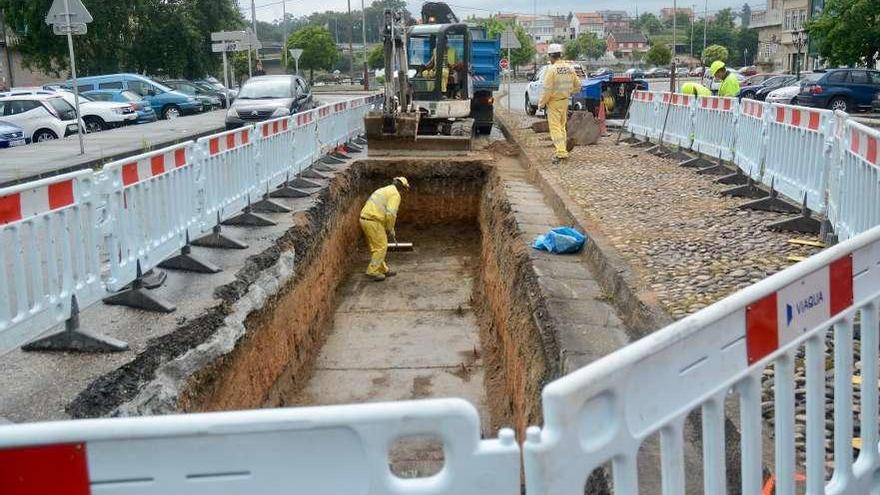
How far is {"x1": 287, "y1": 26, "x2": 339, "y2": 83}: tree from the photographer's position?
64.6m

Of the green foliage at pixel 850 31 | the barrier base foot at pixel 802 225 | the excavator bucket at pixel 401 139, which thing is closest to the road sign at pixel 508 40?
the green foliage at pixel 850 31

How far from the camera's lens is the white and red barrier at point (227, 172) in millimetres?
7918

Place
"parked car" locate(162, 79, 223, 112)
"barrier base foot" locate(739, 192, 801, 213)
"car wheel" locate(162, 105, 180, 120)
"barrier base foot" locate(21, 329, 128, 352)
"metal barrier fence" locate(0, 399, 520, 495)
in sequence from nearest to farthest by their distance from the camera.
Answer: "metal barrier fence" locate(0, 399, 520, 495) → "barrier base foot" locate(21, 329, 128, 352) → "barrier base foot" locate(739, 192, 801, 213) → "car wheel" locate(162, 105, 180, 120) → "parked car" locate(162, 79, 223, 112)

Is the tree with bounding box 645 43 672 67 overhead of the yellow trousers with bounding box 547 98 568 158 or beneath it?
overhead

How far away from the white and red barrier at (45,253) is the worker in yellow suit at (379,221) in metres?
6.62

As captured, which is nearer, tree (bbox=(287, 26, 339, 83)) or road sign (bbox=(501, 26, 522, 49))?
road sign (bbox=(501, 26, 522, 49))

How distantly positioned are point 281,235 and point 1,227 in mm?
4183

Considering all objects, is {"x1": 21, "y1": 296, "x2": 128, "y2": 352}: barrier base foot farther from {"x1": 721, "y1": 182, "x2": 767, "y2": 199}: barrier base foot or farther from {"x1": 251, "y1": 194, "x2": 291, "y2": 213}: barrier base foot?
{"x1": 721, "y1": 182, "x2": 767, "y2": 199}: barrier base foot

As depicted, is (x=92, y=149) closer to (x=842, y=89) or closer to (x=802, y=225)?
(x=802, y=225)

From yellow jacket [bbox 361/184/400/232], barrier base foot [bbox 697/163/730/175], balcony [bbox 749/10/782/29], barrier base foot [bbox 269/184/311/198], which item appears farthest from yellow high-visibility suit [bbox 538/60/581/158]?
balcony [bbox 749/10/782/29]

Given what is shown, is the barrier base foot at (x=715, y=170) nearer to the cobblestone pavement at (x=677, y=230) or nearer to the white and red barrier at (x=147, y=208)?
the cobblestone pavement at (x=677, y=230)

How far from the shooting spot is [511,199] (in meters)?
11.5

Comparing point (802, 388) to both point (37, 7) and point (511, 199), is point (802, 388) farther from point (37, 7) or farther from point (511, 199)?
point (37, 7)

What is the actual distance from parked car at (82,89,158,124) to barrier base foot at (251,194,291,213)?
18.7 metres
